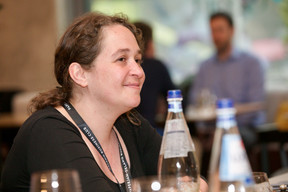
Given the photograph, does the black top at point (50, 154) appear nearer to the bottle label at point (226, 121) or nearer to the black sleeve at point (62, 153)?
the black sleeve at point (62, 153)

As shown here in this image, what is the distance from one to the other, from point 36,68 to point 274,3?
11.7 ft

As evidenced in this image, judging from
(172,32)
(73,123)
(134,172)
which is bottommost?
(134,172)

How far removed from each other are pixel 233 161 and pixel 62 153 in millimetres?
690

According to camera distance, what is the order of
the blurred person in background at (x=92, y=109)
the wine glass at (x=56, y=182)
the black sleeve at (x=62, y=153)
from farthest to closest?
the blurred person in background at (x=92, y=109) → the black sleeve at (x=62, y=153) → the wine glass at (x=56, y=182)

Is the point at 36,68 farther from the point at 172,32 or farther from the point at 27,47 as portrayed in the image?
the point at 172,32

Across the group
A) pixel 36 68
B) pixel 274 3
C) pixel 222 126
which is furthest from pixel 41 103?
pixel 36 68

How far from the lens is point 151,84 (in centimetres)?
467

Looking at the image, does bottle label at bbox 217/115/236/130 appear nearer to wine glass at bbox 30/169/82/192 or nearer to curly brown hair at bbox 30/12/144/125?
wine glass at bbox 30/169/82/192

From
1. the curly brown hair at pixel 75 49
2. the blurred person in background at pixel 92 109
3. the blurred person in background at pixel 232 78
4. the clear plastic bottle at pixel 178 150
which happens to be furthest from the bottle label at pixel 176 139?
the blurred person in background at pixel 232 78

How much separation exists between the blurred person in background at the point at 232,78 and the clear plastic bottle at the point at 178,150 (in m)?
4.01

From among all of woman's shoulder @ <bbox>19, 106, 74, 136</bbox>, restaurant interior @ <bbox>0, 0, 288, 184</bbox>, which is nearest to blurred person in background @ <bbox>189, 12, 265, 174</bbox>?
restaurant interior @ <bbox>0, 0, 288, 184</bbox>

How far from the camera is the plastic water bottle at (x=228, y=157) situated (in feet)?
3.67

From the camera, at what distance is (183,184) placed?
4.52 feet

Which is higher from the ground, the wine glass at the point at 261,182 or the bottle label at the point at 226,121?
the bottle label at the point at 226,121
